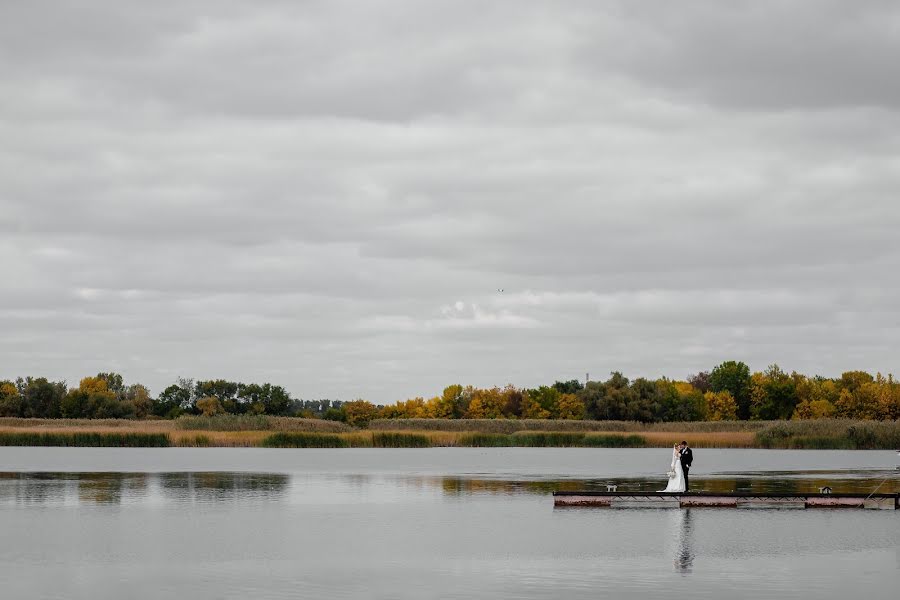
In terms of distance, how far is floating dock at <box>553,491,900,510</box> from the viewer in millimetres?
39500

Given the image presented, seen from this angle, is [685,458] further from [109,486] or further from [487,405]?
[487,405]

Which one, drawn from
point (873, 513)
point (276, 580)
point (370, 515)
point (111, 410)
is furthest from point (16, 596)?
point (111, 410)

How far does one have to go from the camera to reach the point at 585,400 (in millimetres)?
141000

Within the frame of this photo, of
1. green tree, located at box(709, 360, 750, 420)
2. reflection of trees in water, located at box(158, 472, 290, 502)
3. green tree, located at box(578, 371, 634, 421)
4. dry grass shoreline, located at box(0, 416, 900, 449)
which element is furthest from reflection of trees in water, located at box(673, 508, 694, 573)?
green tree, located at box(709, 360, 750, 420)

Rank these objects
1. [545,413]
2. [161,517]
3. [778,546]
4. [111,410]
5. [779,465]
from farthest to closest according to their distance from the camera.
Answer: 1. [545,413]
2. [111,410]
3. [779,465]
4. [161,517]
5. [778,546]

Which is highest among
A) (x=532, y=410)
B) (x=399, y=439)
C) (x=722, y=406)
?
(x=722, y=406)

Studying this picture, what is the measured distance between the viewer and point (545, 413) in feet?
567

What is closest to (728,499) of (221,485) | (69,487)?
(221,485)

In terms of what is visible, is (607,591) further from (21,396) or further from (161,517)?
(21,396)

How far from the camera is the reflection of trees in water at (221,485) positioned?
4623 centimetres

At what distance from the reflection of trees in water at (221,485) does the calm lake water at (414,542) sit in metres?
0.09

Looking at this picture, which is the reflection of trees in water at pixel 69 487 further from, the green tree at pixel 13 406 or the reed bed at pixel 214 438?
the green tree at pixel 13 406

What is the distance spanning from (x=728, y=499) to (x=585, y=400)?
334 ft

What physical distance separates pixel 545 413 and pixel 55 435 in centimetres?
9445
